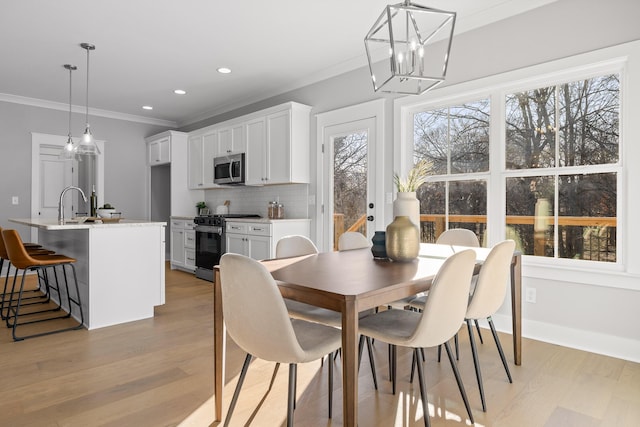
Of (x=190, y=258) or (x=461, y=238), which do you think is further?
(x=190, y=258)

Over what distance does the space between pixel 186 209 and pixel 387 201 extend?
3.84 meters

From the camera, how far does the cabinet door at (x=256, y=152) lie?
5137 mm

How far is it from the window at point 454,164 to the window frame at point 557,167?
67mm

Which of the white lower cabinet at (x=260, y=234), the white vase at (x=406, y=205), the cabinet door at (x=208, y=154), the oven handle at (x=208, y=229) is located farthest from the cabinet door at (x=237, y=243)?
the white vase at (x=406, y=205)

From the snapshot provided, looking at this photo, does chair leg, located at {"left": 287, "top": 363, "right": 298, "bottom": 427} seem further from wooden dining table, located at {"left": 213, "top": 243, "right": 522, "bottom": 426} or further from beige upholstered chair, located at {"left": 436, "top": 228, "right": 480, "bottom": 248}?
beige upholstered chair, located at {"left": 436, "top": 228, "right": 480, "bottom": 248}

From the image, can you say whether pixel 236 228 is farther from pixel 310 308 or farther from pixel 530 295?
pixel 530 295

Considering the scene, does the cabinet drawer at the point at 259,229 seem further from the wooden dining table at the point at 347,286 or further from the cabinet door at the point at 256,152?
the wooden dining table at the point at 347,286

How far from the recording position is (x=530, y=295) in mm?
3105

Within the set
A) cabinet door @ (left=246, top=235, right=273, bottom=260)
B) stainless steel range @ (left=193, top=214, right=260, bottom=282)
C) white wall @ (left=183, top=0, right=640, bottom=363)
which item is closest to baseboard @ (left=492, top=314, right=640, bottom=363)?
white wall @ (left=183, top=0, right=640, bottom=363)

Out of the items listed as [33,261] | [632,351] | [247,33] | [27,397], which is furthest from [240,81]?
[632,351]

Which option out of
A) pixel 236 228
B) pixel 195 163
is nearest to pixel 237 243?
pixel 236 228

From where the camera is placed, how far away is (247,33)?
3627 mm

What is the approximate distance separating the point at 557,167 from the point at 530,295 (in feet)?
3.24

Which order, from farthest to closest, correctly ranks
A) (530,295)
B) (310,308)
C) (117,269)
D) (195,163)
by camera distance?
(195,163), (117,269), (530,295), (310,308)
